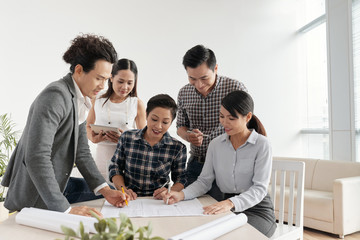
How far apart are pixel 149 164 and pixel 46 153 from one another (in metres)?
0.64

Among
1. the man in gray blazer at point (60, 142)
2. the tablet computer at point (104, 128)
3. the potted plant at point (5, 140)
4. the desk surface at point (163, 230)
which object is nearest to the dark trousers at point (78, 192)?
the man in gray blazer at point (60, 142)

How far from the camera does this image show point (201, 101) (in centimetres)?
208

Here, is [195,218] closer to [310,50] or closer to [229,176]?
[229,176]

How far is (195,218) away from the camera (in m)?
1.19

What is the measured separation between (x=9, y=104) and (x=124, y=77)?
101 inches

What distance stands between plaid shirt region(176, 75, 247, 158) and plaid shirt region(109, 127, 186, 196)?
288mm

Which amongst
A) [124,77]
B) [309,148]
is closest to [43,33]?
[124,77]

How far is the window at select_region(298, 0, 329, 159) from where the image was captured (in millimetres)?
5031

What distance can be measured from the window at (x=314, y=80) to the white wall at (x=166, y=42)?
151 millimetres

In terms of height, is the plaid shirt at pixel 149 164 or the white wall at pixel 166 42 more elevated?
the white wall at pixel 166 42

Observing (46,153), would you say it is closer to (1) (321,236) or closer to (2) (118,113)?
(2) (118,113)

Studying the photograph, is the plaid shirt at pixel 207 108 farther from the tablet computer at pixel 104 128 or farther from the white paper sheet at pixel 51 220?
the white paper sheet at pixel 51 220

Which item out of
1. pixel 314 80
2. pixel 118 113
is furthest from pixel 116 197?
pixel 314 80

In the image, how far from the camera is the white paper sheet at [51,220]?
979 mm
